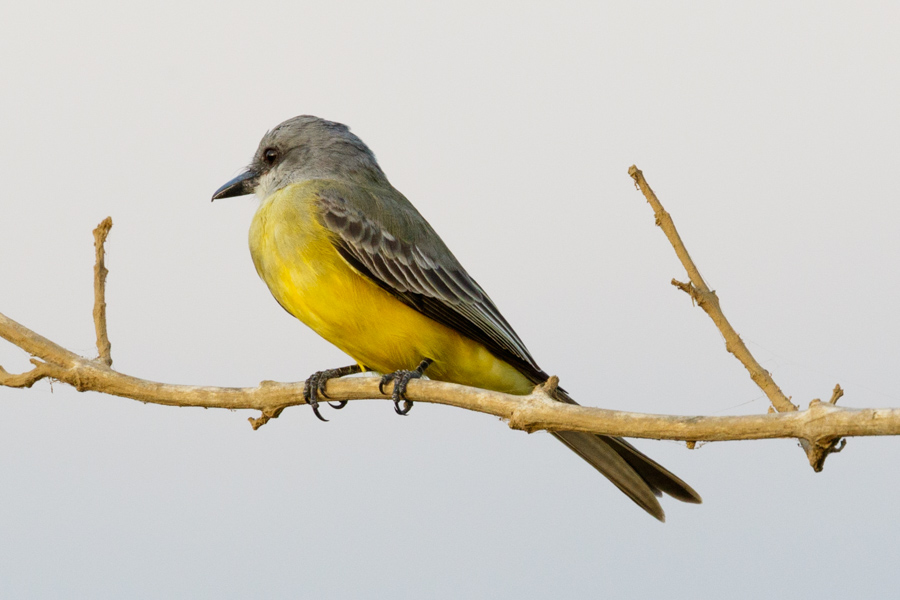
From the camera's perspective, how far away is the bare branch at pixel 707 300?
5352mm

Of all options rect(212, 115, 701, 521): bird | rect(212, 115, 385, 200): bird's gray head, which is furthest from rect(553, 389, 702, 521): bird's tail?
rect(212, 115, 385, 200): bird's gray head

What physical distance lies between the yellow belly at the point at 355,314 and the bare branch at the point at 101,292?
1103 mm

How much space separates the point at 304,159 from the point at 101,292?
2.04m

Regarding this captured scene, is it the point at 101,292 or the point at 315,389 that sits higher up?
the point at 101,292

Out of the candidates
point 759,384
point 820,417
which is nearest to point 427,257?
point 759,384

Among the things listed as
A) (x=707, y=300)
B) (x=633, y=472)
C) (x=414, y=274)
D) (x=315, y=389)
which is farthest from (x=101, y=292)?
(x=707, y=300)

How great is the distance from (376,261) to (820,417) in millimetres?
3477

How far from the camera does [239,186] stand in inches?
317

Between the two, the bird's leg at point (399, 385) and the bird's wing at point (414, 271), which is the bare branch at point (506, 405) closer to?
the bird's leg at point (399, 385)

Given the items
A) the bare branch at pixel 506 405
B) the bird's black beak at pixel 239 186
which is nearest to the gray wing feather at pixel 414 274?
the bare branch at pixel 506 405

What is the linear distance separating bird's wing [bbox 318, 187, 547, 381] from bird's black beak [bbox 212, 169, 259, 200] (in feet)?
3.56

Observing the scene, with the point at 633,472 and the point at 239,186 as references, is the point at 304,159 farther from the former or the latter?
the point at 633,472

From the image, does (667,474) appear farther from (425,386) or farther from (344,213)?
(344,213)

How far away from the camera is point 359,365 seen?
23.5 ft
